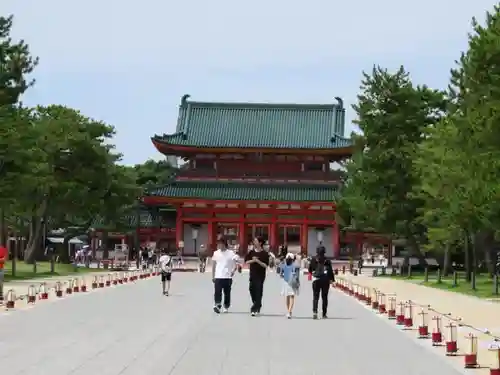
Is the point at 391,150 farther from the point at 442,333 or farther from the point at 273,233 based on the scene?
the point at 442,333

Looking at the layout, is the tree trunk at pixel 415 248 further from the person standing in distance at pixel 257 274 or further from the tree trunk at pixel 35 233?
the person standing in distance at pixel 257 274

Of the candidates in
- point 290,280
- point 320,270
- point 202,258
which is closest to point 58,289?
point 290,280

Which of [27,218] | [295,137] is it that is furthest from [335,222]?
[27,218]

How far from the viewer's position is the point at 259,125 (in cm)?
8138

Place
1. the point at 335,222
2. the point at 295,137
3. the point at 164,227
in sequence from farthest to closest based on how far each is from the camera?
the point at 164,227, the point at 295,137, the point at 335,222

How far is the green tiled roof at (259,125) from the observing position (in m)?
78.4

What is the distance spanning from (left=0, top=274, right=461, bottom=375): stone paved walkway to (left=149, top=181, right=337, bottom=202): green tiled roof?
1889 inches

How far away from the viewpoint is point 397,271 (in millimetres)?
64500

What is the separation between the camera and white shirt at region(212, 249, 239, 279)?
2411 centimetres

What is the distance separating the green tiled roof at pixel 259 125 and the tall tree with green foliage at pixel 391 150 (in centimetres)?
1903

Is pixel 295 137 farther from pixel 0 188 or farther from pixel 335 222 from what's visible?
pixel 0 188

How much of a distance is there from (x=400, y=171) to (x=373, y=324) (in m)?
34.6

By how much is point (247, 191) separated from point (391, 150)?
22.4 metres

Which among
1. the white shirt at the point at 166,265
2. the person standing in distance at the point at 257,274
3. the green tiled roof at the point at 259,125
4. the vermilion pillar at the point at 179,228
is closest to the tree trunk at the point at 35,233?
the vermilion pillar at the point at 179,228
